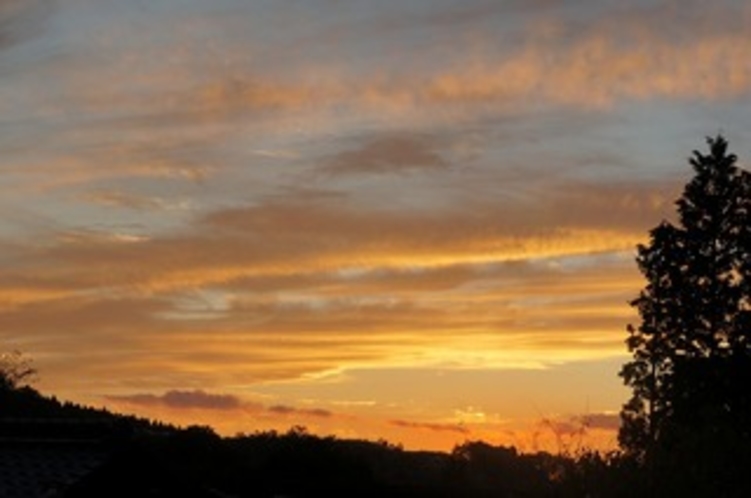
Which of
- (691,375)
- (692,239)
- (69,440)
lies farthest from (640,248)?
(69,440)

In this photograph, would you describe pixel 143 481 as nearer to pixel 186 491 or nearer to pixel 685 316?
pixel 186 491

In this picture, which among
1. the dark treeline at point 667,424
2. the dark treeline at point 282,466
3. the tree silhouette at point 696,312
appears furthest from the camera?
the tree silhouette at point 696,312

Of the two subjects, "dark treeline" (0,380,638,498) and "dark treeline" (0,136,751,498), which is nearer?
"dark treeline" (0,380,638,498)

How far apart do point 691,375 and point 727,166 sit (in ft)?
44.6

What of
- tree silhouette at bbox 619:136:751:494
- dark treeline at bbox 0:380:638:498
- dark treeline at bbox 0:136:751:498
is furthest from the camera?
tree silhouette at bbox 619:136:751:494

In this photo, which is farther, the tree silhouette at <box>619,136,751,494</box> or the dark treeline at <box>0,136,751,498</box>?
the tree silhouette at <box>619,136,751,494</box>

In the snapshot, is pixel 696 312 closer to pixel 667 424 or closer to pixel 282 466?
pixel 667 424

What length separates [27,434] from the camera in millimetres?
38938

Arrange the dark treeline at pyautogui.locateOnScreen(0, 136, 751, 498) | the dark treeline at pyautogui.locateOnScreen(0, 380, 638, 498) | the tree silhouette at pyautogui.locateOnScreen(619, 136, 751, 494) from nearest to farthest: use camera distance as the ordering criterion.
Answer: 1. the dark treeline at pyautogui.locateOnScreen(0, 380, 638, 498)
2. the dark treeline at pyautogui.locateOnScreen(0, 136, 751, 498)
3. the tree silhouette at pyautogui.locateOnScreen(619, 136, 751, 494)

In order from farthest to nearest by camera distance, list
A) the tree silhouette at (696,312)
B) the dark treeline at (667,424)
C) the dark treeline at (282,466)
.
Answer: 1. the tree silhouette at (696,312)
2. the dark treeline at (667,424)
3. the dark treeline at (282,466)

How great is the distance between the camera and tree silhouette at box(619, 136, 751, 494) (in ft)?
232

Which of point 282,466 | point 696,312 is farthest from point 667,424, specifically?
point 282,466

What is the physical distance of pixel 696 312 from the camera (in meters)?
73.8

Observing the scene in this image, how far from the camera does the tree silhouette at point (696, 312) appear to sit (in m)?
70.8
